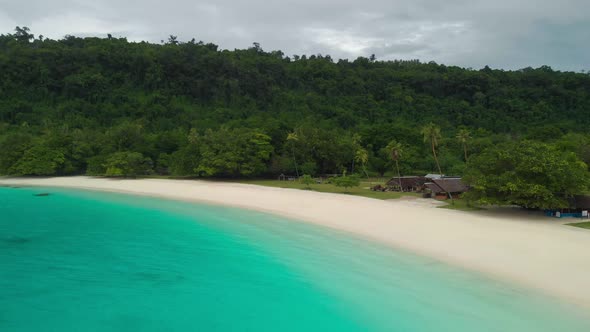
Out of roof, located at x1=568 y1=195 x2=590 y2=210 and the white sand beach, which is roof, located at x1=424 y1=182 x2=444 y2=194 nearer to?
the white sand beach

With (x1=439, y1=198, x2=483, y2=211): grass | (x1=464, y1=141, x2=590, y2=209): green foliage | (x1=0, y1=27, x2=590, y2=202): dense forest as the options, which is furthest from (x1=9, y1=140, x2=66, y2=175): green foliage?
(x1=464, y1=141, x2=590, y2=209): green foliage

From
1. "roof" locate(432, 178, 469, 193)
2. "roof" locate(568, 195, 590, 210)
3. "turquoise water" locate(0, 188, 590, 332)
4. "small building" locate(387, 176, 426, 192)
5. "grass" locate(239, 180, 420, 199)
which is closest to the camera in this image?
"turquoise water" locate(0, 188, 590, 332)

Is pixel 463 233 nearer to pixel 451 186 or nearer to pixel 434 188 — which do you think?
pixel 434 188

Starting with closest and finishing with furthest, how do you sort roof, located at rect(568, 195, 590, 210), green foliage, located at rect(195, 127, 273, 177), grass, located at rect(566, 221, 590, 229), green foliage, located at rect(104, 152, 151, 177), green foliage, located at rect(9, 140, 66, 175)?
grass, located at rect(566, 221, 590, 229) < roof, located at rect(568, 195, 590, 210) < green foliage, located at rect(195, 127, 273, 177) < green foliage, located at rect(104, 152, 151, 177) < green foliage, located at rect(9, 140, 66, 175)

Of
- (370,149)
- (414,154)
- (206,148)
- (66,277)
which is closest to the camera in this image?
(66,277)

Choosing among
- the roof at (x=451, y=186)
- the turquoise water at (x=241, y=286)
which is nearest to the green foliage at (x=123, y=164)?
the turquoise water at (x=241, y=286)

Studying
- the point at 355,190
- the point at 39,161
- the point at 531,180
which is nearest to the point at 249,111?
the point at 39,161

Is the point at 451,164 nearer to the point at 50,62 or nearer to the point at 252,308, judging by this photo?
the point at 252,308

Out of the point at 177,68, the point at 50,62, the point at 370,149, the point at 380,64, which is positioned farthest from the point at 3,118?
the point at 380,64
